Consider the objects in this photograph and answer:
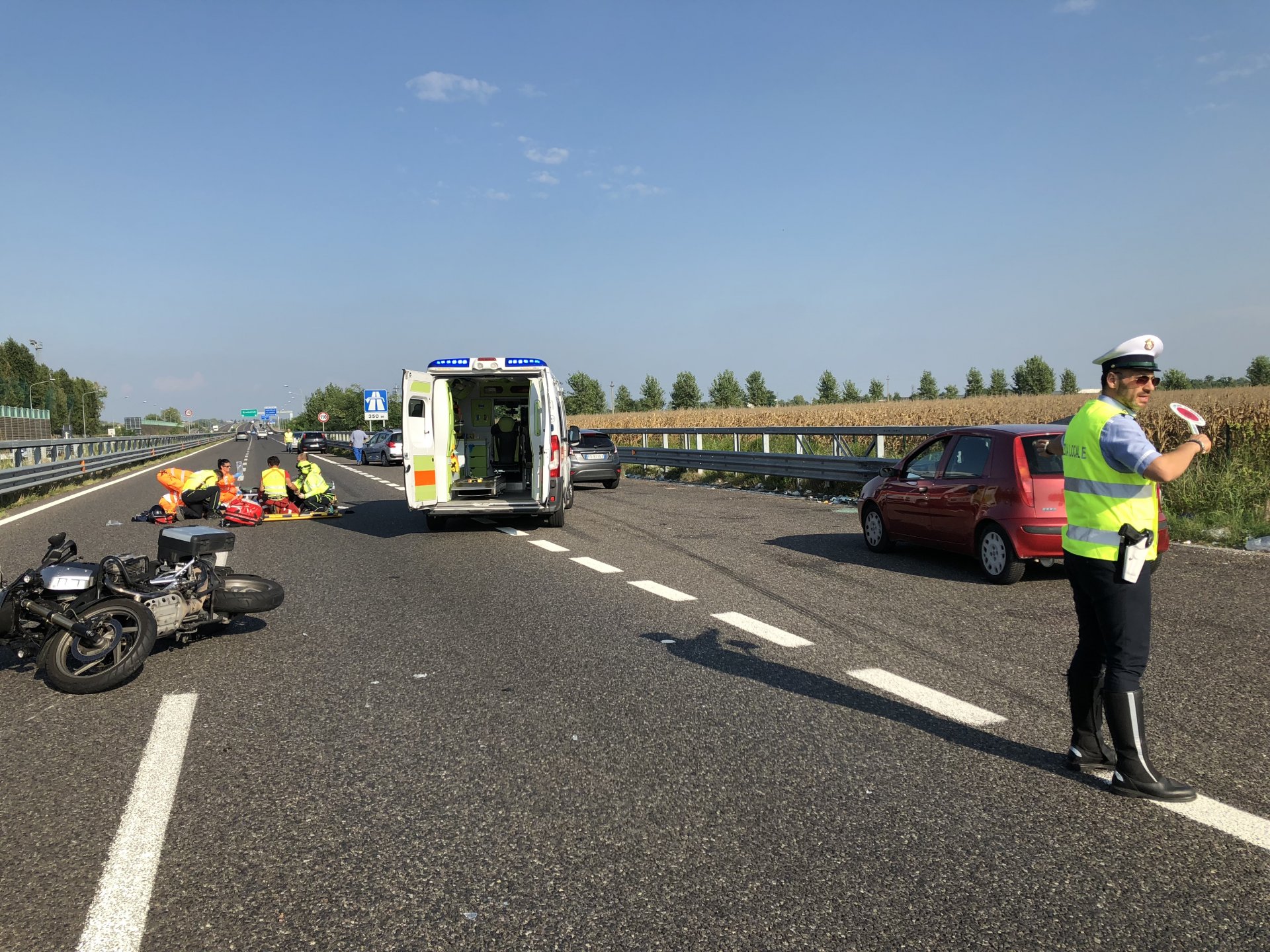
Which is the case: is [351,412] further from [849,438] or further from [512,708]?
[512,708]

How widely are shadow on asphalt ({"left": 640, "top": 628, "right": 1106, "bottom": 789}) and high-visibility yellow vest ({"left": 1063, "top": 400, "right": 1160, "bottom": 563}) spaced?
3.04 feet

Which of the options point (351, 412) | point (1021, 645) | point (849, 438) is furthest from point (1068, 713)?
point (351, 412)

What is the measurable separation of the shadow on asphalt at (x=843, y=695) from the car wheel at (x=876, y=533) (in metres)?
4.34

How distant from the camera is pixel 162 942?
9.55 ft

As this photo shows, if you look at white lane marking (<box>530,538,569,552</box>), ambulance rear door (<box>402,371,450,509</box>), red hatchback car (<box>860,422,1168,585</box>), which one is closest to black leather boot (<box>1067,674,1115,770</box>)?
red hatchback car (<box>860,422,1168,585</box>)

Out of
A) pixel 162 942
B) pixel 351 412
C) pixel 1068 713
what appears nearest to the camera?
pixel 162 942

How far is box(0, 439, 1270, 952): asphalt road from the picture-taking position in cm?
303

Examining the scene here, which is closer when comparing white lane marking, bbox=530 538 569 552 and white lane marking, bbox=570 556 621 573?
white lane marking, bbox=570 556 621 573

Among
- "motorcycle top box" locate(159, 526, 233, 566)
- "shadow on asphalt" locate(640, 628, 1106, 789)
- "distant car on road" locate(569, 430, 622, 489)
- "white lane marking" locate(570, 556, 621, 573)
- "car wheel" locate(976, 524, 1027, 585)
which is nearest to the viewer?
"shadow on asphalt" locate(640, 628, 1106, 789)

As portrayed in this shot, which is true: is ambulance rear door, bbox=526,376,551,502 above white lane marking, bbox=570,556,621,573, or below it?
above

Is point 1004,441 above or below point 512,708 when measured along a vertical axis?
above

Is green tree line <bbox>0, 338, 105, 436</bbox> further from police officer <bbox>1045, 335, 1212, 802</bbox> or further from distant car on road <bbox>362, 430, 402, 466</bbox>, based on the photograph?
police officer <bbox>1045, 335, 1212, 802</bbox>

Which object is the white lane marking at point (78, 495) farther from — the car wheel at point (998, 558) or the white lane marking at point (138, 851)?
the car wheel at point (998, 558)

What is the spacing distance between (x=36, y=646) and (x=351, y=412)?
462ft
